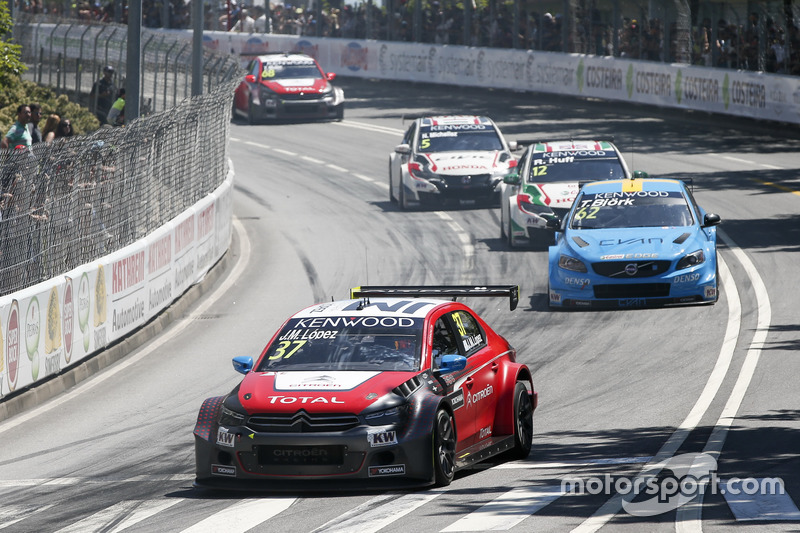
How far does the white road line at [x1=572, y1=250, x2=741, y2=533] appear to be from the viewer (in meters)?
9.31

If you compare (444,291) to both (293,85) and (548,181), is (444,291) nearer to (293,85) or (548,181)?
(548,181)

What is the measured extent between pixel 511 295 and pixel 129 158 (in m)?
8.23

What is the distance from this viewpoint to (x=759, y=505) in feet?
31.1

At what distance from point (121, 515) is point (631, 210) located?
11.3m

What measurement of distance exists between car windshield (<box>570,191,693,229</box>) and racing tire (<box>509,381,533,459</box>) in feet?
25.7

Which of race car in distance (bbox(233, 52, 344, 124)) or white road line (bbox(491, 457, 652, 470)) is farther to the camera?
race car in distance (bbox(233, 52, 344, 124))

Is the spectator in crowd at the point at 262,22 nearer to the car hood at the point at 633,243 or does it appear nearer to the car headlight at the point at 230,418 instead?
the car hood at the point at 633,243


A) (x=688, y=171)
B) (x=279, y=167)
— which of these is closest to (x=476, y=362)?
(x=688, y=171)

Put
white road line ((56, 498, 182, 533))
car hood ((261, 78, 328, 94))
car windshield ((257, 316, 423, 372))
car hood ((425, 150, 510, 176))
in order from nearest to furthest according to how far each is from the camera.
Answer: white road line ((56, 498, 182, 533)), car windshield ((257, 316, 423, 372)), car hood ((425, 150, 510, 176)), car hood ((261, 78, 328, 94))

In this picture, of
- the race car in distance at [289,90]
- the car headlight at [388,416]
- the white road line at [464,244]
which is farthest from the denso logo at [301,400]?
the race car in distance at [289,90]

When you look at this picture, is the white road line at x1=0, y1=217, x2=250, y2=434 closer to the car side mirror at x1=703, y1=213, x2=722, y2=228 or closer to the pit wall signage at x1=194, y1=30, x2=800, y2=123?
the car side mirror at x1=703, y1=213, x2=722, y2=228

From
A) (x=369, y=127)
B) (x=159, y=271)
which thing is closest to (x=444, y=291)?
(x=159, y=271)

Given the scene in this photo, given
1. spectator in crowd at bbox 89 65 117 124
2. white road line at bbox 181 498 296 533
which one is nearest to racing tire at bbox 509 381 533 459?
white road line at bbox 181 498 296 533

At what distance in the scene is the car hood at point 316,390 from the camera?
401 inches
